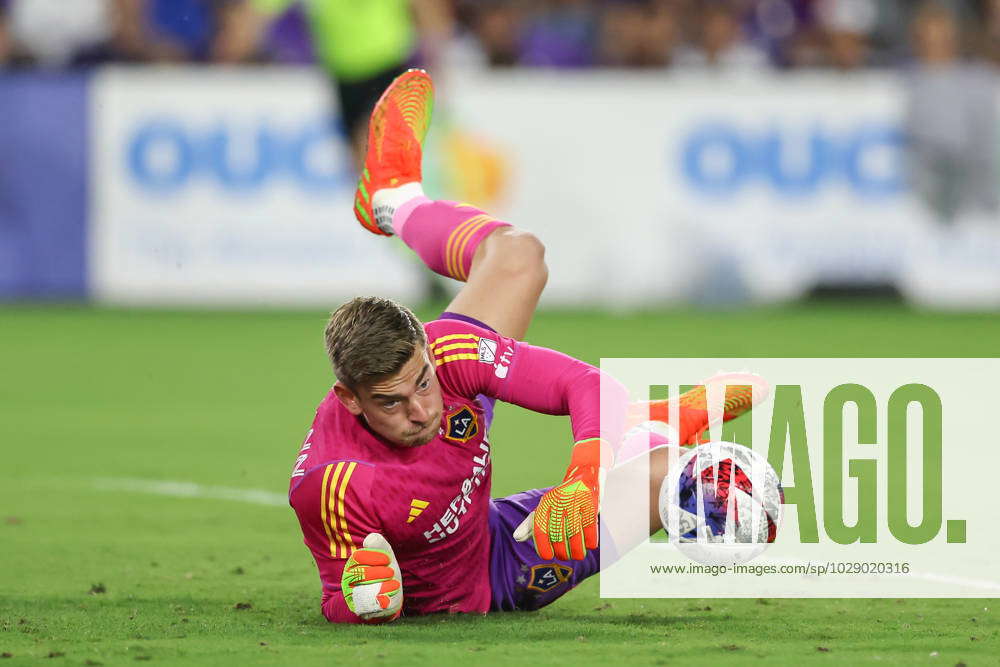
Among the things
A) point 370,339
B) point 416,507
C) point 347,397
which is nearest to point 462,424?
point 416,507

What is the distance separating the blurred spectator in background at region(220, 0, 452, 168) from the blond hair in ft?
30.9

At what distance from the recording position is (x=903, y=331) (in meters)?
12.6

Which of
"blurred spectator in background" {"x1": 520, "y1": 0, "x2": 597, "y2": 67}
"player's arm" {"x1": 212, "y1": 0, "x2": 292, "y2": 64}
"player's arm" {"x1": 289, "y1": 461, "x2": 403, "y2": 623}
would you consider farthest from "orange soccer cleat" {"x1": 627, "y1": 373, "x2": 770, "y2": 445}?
"blurred spectator in background" {"x1": 520, "y1": 0, "x2": 597, "y2": 67}

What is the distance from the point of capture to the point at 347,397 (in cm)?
460

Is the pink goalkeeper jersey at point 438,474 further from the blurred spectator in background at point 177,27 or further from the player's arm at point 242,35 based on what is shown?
the blurred spectator in background at point 177,27

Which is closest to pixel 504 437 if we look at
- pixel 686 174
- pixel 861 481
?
pixel 861 481

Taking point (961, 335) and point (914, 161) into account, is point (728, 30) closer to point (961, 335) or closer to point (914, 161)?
point (914, 161)

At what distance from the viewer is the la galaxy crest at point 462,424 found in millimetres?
4820

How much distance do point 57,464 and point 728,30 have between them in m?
9.64

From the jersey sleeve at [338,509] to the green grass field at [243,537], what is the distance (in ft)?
0.66

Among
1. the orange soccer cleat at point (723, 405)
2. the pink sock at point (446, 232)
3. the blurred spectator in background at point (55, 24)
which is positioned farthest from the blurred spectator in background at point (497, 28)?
the orange soccer cleat at point (723, 405)

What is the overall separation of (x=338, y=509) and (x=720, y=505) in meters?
1.11

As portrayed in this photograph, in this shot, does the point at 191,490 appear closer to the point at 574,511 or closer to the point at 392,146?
the point at 392,146

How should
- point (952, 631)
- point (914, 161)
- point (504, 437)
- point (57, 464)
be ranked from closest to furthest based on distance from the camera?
1. point (952, 631)
2. point (57, 464)
3. point (504, 437)
4. point (914, 161)
